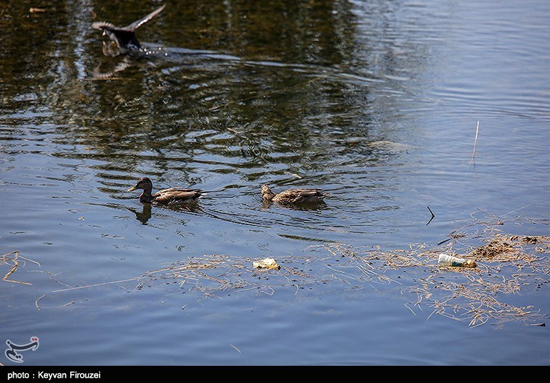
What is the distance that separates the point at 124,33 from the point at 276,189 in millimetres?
9651

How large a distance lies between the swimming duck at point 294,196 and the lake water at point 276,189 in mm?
147

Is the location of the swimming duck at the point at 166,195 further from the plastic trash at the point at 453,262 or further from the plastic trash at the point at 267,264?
the plastic trash at the point at 453,262

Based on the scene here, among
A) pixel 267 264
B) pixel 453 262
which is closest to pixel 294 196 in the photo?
pixel 267 264

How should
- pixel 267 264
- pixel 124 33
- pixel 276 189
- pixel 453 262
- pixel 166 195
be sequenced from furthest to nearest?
1. pixel 124 33
2. pixel 276 189
3. pixel 166 195
4. pixel 453 262
5. pixel 267 264

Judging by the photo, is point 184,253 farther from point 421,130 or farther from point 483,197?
point 421,130

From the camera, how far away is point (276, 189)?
1090 centimetres

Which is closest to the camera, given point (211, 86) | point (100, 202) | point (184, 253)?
point (184, 253)

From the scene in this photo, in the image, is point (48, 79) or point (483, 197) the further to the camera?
point (48, 79)

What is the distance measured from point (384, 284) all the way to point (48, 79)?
10816 mm

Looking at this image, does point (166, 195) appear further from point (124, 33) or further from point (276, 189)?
point (124, 33)

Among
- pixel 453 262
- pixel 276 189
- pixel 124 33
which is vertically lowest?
pixel 453 262

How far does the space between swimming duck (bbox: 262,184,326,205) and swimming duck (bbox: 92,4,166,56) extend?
32.7 feet
